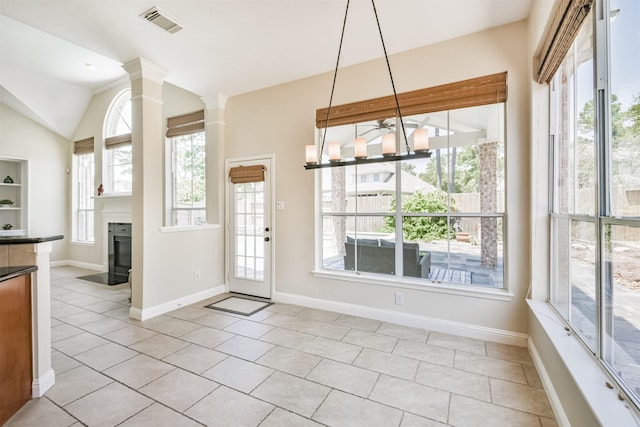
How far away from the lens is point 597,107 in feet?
4.87

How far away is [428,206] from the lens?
129 inches

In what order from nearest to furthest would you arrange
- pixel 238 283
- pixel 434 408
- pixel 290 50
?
pixel 434 408, pixel 290 50, pixel 238 283

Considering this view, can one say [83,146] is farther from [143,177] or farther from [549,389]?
[549,389]

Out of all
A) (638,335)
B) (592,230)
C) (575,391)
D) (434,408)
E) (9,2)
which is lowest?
(434,408)

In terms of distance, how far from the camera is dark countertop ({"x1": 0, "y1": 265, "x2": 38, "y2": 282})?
1790mm

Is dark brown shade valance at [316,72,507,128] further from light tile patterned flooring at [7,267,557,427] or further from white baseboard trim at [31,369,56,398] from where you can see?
white baseboard trim at [31,369,56,398]

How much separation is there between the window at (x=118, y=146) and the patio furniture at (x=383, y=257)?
499 centimetres

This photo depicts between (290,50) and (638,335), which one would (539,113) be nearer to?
(638,335)

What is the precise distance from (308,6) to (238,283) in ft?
12.2

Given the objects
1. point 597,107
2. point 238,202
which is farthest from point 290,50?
point 597,107

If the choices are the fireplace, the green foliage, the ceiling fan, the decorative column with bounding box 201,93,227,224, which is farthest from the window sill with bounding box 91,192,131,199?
the green foliage

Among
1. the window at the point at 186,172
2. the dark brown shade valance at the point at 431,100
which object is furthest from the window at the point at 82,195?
the dark brown shade valance at the point at 431,100

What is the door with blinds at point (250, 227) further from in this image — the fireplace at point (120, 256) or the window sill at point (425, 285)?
the fireplace at point (120, 256)

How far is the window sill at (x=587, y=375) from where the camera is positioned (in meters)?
1.21
